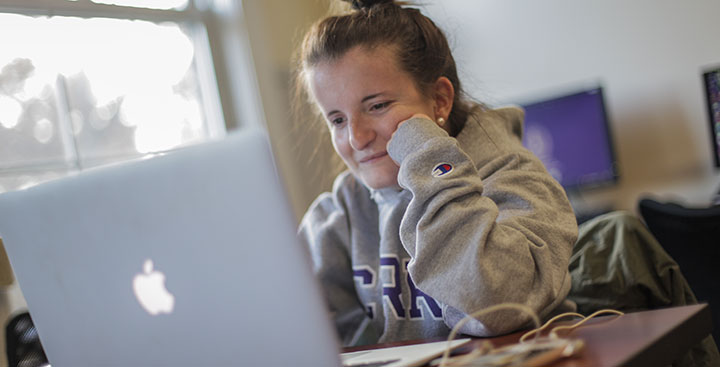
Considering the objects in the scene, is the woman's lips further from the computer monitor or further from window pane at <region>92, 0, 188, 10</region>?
window pane at <region>92, 0, 188, 10</region>

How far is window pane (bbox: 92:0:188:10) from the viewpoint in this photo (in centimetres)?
369

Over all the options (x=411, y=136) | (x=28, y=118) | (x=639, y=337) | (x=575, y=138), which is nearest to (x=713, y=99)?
(x=575, y=138)

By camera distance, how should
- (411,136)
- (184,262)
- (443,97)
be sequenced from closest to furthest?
(184,262)
(411,136)
(443,97)

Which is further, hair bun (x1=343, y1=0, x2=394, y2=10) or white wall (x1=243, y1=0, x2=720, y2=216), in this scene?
white wall (x1=243, y1=0, x2=720, y2=216)

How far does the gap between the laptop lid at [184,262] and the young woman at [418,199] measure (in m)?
0.31

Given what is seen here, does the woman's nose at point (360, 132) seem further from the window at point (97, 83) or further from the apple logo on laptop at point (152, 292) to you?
the window at point (97, 83)

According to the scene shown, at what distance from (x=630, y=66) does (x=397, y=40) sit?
259cm

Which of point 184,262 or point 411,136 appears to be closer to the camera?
point 184,262

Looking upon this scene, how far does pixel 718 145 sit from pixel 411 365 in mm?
2748

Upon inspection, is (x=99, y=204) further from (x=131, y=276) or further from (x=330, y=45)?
(x=330, y=45)

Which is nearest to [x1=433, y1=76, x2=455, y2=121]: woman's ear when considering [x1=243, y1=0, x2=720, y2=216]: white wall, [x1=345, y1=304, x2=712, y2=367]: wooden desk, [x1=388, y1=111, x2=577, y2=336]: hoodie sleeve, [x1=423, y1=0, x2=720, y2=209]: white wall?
[x1=388, y1=111, x2=577, y2=336]: hoodie sleeve

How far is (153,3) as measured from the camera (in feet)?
12.6

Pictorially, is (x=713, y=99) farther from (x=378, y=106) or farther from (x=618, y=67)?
(x=378, y=106)

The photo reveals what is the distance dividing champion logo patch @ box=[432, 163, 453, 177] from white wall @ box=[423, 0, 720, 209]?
217cm
